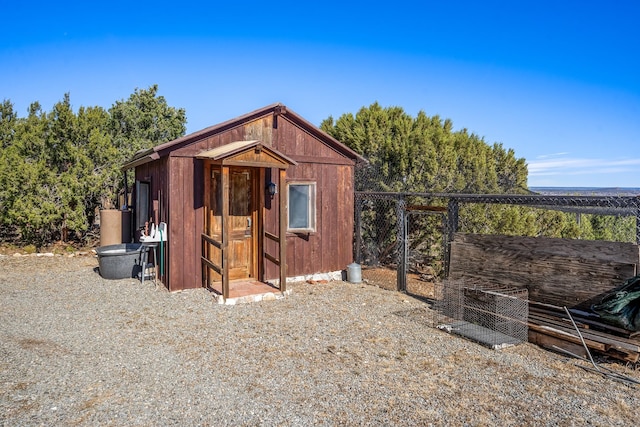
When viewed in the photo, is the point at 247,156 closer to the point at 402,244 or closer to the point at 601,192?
the point at 402,244

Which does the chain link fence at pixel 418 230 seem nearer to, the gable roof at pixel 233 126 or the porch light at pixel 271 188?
the gable roof at pixel 233 126

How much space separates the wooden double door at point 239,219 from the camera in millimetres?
7520

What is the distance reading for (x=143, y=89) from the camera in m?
17.4

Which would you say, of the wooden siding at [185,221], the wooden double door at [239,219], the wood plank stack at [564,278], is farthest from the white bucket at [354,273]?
the wooden siding at [185,221]

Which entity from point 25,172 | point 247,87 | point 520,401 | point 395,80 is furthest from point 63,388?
point 395,80

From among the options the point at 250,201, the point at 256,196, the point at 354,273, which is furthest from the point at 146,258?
the point at 354,273

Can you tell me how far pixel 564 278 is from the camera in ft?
17.9

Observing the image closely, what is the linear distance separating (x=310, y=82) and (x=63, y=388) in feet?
40.0

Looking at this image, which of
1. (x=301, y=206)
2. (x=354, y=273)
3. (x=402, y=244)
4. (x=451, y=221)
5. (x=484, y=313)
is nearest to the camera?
(x=484, y=313)

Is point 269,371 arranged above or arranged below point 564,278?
below

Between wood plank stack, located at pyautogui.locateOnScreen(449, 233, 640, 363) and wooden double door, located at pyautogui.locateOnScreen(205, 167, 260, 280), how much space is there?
4049 mm

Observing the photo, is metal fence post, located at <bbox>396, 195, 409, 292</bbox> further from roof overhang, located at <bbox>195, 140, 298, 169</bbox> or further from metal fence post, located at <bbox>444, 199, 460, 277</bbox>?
roof overhang, located at <bbox>195, 140, 298, 169</bbox>

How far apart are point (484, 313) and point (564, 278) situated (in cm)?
115

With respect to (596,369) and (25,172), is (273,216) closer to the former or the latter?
(596,369)
